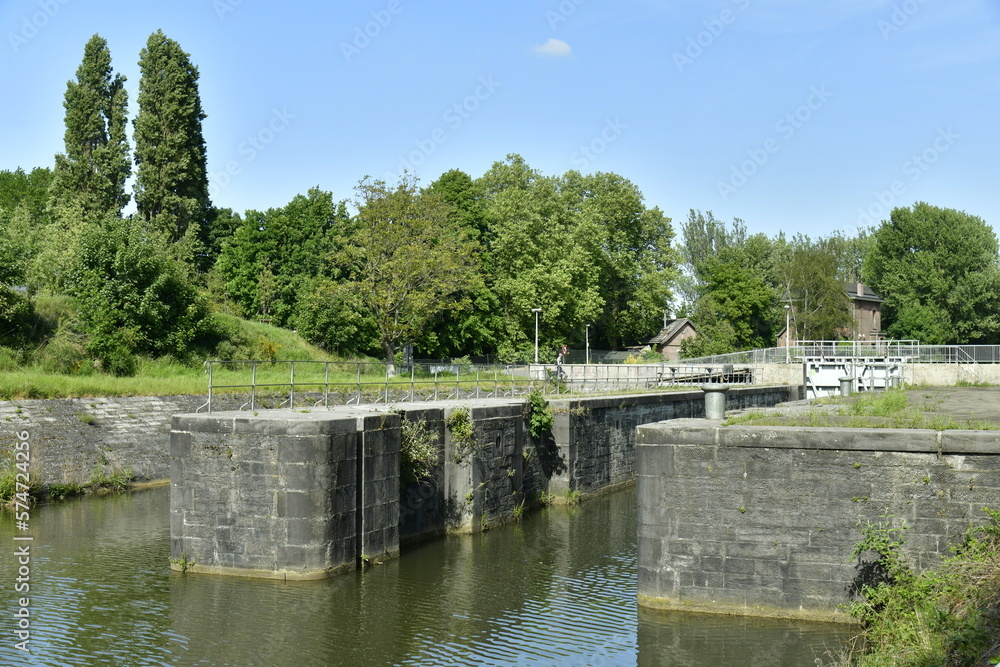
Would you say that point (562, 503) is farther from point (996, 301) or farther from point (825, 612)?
Result: point (996, 301)

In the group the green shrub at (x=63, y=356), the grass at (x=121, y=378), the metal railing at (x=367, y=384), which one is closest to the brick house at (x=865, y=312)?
the metal railing at (x=367, y=384)

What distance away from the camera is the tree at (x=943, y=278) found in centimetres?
7944

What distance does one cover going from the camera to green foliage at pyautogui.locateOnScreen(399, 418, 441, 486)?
714 inches

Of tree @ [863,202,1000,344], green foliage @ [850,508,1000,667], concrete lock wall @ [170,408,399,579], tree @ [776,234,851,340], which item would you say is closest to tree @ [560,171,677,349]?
tree @ [776,234,851,340]

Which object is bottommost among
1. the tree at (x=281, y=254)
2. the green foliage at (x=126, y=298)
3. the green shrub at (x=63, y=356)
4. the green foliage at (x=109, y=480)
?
the green foliage at (x=109, y=480)

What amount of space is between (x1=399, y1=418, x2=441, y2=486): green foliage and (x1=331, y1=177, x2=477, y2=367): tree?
2632 cm

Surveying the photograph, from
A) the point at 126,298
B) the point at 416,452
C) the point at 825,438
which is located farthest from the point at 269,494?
the point at 126,298

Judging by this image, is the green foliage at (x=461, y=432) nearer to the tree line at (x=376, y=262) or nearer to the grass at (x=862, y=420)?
the grass at (x=862, y=420)

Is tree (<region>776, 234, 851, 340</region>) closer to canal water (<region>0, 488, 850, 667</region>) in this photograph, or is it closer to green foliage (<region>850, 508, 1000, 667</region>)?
canal water (<region>0, 488, 850, 667</region>)

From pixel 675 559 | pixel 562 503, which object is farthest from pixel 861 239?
pixel 675 559

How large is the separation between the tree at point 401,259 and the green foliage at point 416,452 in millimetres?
26319

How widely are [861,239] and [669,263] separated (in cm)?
5807

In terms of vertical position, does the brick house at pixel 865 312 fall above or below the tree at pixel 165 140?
below

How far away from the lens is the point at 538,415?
23688mm
